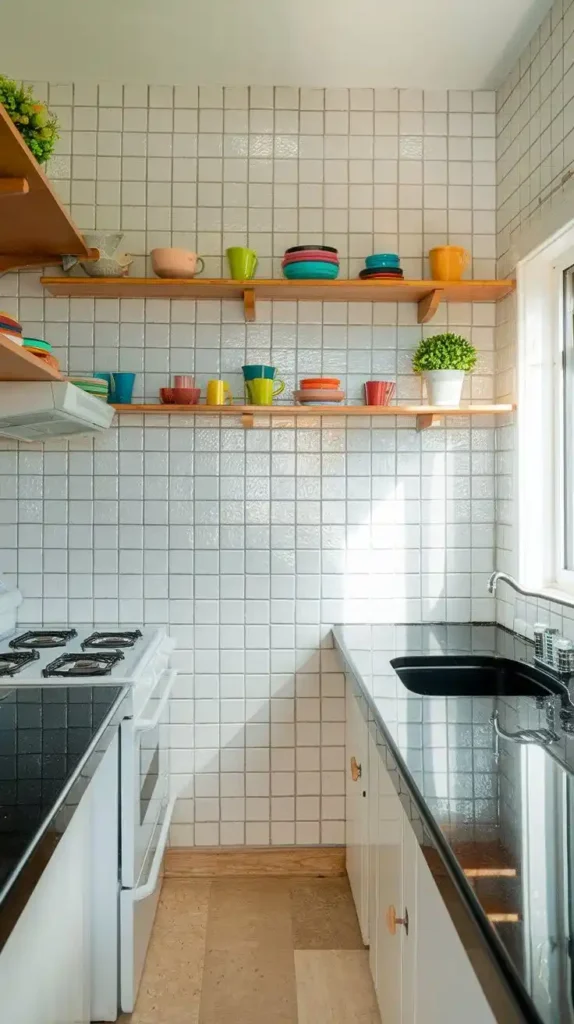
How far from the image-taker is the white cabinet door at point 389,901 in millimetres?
1708

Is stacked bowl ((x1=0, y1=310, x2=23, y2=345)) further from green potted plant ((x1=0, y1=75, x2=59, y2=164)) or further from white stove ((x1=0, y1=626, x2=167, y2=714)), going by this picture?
white stove ((x1=0, y1=626, x2=167, y2=714))

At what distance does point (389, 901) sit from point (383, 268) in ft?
6.02

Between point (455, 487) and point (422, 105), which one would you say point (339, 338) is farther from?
point (422, 105)

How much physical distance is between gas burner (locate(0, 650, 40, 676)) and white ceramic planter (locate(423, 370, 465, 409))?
56.6 inches

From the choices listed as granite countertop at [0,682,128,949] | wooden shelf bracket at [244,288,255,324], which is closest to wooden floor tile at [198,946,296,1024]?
granite countertop at [0,682,128,949]

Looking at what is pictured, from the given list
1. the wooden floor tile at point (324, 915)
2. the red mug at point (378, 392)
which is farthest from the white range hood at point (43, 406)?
the wooden floor tile at point (324, 915)

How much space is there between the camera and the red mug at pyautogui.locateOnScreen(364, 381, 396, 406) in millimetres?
2732

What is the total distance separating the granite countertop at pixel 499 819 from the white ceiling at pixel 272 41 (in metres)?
1.86

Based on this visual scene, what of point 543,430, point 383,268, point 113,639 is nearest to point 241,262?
point 383,268

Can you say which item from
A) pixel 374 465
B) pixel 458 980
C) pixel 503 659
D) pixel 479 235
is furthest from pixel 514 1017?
pixel 479 235

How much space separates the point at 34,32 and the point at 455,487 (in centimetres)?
194

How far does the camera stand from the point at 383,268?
2.70m

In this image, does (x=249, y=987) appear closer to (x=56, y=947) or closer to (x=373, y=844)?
(x=373, y=844)

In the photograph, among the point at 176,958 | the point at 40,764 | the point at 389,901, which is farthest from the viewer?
the point at 176,958
